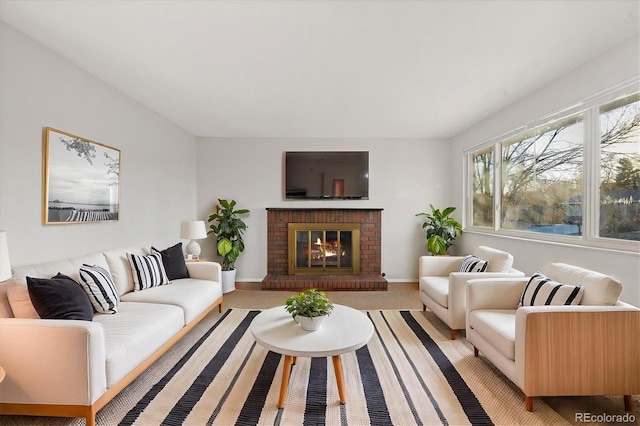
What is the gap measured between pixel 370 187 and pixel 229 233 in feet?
8.02

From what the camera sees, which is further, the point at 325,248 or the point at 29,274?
the point at 325,248

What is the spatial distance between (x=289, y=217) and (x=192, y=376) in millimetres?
3110

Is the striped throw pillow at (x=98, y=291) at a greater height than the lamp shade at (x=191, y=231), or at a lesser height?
lesser

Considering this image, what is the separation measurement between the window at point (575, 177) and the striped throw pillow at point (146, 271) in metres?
3.95

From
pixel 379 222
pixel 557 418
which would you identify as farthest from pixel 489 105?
pixel 557 418

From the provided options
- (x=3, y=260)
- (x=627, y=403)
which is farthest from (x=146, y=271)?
(x=627, y=403)

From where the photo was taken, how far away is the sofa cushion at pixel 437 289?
297cm

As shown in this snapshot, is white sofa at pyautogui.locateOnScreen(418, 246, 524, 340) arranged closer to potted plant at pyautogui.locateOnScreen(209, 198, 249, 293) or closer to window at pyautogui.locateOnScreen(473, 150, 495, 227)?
window at pyautogui.locateOnScreen(473, 150, 495, 227)

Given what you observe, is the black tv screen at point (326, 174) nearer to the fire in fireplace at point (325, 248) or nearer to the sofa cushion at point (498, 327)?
the fire in fireplace at point (325, 248)

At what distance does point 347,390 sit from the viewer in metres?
2.04

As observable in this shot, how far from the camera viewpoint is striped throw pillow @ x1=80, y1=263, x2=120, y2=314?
7.25 ft

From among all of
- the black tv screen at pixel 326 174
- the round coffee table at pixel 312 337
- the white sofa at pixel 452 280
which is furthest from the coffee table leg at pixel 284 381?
the black tv screen at pixel 326 174

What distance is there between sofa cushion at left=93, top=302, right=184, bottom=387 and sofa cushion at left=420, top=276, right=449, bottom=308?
95.8 inches

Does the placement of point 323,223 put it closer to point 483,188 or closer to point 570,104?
point 483,188
